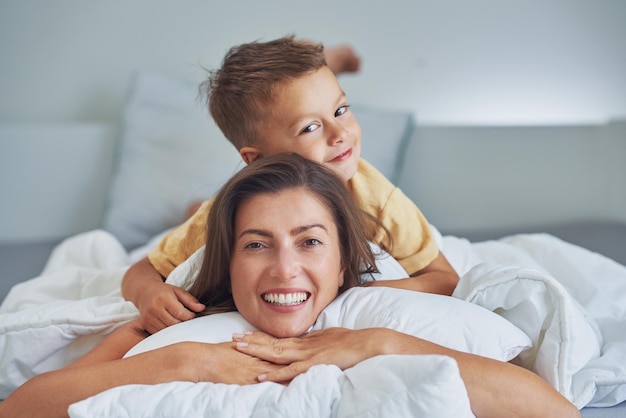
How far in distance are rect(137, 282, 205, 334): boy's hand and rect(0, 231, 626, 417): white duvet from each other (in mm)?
59

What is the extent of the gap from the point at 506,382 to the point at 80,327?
67 cm

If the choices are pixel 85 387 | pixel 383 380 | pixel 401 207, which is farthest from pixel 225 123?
pixel 383 380

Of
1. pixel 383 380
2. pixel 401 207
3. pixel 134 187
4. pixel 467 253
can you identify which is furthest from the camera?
pixel 134 187

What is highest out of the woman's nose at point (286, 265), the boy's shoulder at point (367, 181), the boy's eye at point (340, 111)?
the boy's eye at point (340, 111)

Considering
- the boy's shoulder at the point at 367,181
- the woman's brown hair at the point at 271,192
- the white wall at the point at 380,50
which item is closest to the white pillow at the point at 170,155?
the white wall at the point at 380,50

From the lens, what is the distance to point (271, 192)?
1.20 metres

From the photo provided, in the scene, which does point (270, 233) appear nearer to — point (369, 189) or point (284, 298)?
point (284, 298)

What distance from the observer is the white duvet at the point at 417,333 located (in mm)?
893

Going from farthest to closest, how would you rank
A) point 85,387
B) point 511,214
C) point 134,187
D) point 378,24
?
point 378,24, point 511,214, point 134,187, point 85,387

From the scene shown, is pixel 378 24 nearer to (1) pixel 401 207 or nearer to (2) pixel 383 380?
(1) pixel 401 207

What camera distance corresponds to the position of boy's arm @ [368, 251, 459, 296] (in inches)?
51.3

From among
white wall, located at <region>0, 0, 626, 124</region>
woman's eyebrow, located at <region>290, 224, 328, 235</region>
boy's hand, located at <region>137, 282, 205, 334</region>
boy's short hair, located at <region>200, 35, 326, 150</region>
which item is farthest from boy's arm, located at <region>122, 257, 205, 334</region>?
white wall, located at <region>0, 0, 626, 124</region>

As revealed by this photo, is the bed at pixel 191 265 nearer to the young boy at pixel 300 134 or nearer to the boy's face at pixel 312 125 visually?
the young boy at pixel 300 134

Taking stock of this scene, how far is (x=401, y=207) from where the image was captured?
145cm
